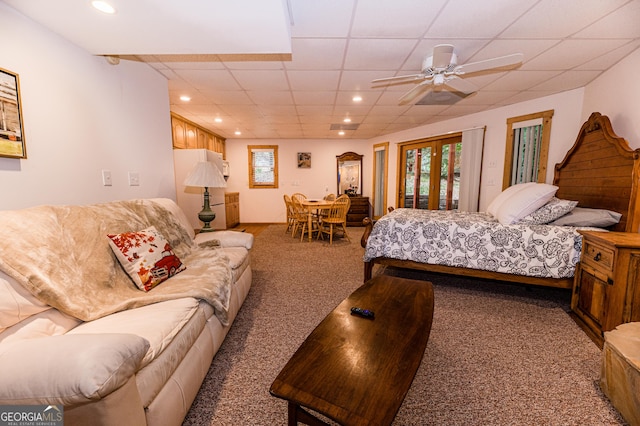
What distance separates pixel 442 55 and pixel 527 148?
2560mm

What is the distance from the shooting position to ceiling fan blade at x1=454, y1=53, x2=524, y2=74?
1.86 m

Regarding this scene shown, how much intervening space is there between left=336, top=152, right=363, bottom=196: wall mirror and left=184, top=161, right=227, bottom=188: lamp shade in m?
4.25

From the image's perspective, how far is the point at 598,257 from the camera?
1877mm

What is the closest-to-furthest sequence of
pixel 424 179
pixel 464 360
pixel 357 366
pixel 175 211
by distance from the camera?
pixel 357 366 → pixel 464 360 → pixel 175 211 → pixel 424 179

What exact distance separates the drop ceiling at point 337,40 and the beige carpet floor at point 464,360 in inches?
86.6

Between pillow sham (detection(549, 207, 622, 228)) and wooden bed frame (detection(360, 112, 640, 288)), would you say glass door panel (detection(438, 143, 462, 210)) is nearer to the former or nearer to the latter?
wooden bed frame (detection(360, 112, 640, 288))

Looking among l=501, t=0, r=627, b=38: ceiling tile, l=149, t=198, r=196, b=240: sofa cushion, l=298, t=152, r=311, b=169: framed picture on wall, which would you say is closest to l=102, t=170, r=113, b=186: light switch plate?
l=149, t=198, r=196, b=240: sofa cushion

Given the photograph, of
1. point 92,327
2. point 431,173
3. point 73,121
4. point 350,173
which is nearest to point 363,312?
point 92,327

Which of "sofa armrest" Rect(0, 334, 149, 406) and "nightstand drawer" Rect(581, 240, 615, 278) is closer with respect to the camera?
"sofa armrest" Rect(0, 334, 149, 406)

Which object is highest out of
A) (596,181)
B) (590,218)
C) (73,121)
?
(73,121)

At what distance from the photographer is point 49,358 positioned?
784mm

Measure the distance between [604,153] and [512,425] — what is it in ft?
8.79

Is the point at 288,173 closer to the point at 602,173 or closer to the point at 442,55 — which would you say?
the point at 442,55

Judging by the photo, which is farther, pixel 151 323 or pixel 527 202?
pixel 527 202
